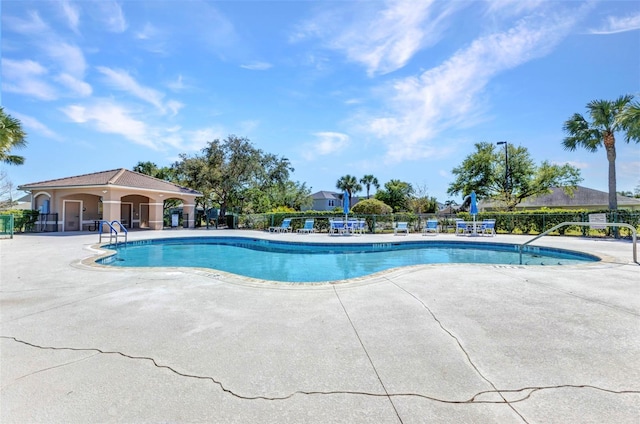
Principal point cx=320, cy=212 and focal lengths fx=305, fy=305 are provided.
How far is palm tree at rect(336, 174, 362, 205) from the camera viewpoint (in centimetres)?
5031

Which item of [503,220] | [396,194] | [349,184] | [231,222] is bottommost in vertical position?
[231,222]

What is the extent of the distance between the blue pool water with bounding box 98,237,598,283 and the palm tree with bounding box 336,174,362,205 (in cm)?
3605

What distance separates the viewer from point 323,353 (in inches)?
112

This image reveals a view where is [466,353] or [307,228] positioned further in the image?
[307,228]

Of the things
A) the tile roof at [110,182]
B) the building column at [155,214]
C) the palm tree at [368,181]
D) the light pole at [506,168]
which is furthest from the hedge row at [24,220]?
the palm tree at [368,181]

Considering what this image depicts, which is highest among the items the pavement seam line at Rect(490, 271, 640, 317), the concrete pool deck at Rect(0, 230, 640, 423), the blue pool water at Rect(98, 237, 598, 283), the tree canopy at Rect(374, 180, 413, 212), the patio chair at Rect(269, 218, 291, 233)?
the tree canopy at Rect(374, 180, 413, 212)

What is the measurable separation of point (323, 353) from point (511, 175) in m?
32.4

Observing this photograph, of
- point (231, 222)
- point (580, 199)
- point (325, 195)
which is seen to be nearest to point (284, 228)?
point (231, 222)

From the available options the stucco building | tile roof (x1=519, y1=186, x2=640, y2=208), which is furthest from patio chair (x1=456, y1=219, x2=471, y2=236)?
tile roof (x1=519, y1=186, x2=640, y2=208)

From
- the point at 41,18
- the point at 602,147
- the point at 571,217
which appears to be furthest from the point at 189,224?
the point at 602,147

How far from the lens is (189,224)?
78.5ft

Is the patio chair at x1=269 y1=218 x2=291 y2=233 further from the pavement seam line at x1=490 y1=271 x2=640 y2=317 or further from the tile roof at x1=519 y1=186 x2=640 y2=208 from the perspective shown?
the tile roof at x1=519 y1=186 x2=640 y2=208

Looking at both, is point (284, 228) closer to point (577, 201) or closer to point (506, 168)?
point (506, 168)

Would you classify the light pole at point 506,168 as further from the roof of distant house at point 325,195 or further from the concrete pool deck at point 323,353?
the roof of distant house at point 325,195
